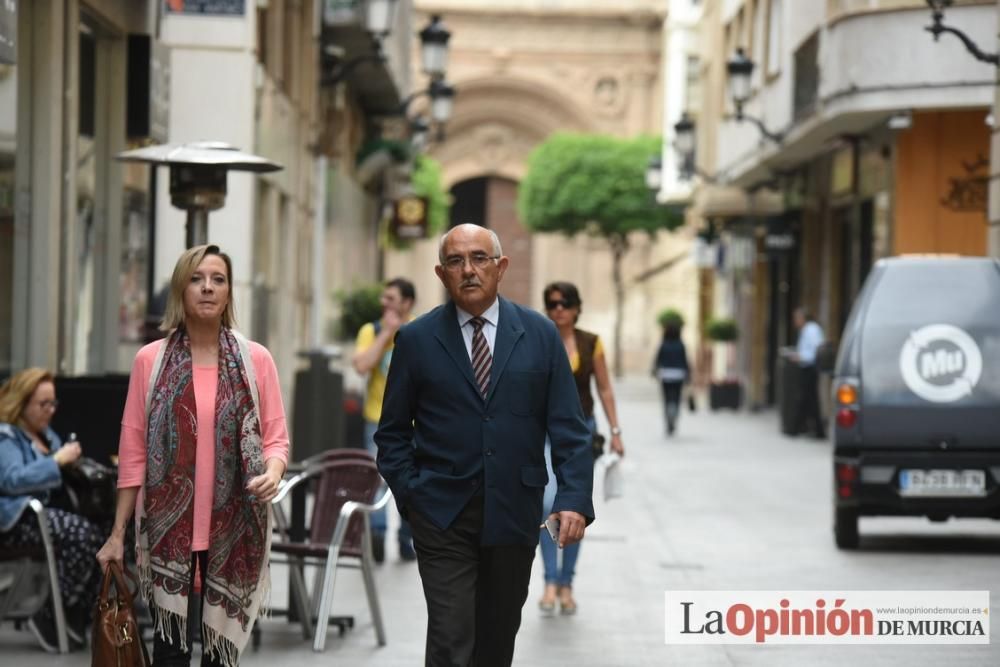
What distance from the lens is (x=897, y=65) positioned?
77.6 feet

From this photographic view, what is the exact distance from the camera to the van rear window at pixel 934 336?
44.3ft

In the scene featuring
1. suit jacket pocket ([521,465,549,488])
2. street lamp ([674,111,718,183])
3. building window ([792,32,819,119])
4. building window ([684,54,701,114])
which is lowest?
suit jacket pocket ([521,465,549,488])

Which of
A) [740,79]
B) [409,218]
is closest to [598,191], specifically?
[409,218]

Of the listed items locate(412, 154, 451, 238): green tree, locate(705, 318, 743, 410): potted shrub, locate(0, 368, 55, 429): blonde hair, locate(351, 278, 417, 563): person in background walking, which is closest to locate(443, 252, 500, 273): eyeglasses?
locate(0, 368, 55, 429): blonde hair

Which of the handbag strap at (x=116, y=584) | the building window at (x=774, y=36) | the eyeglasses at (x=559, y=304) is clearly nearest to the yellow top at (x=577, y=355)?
the eyeglasses at (x=559, y=304)

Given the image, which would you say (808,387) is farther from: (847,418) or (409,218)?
(847,418)

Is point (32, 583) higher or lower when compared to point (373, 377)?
lower

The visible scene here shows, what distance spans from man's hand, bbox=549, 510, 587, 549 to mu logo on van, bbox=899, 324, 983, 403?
7634mm

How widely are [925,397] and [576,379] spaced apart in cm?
361

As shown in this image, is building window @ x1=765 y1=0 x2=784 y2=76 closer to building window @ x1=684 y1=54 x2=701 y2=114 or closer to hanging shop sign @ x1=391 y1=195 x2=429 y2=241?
hanging shop sign @ x1=391 y1=195 x2=429 y2=241

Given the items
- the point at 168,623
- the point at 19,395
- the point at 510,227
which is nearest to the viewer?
the point at 168,623

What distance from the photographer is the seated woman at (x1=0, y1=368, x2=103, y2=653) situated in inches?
371

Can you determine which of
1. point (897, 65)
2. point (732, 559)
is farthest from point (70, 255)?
point (897, 65)

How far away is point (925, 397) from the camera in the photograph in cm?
1356
